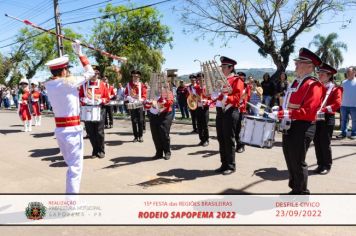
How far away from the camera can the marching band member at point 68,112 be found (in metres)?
5.08

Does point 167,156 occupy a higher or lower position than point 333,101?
lower

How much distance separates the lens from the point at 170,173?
7.13 m

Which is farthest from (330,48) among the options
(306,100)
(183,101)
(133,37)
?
(306,100)

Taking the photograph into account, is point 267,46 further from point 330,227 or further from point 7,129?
point 330,227

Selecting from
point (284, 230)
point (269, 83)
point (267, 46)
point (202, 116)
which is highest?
point (267, 46)

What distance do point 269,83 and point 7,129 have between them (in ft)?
35.0

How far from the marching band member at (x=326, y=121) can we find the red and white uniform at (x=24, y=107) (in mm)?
11120

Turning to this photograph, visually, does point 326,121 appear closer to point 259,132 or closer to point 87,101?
point 259,132

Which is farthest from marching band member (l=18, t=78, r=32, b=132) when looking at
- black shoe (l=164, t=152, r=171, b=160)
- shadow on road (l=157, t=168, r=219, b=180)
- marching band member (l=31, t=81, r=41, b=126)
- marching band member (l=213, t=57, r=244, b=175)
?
marching band member (l=213, t=57, r=244, b=175)

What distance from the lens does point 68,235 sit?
442 cm

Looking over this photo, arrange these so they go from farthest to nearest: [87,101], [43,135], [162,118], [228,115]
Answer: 1. [43,135]
2. [87,101]
3. [162,118]
4. [228,115]

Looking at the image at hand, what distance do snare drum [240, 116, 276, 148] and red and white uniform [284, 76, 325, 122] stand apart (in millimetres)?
598

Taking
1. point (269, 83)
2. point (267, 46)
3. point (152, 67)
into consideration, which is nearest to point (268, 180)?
point (269, 83)

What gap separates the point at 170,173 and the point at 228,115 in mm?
1557
